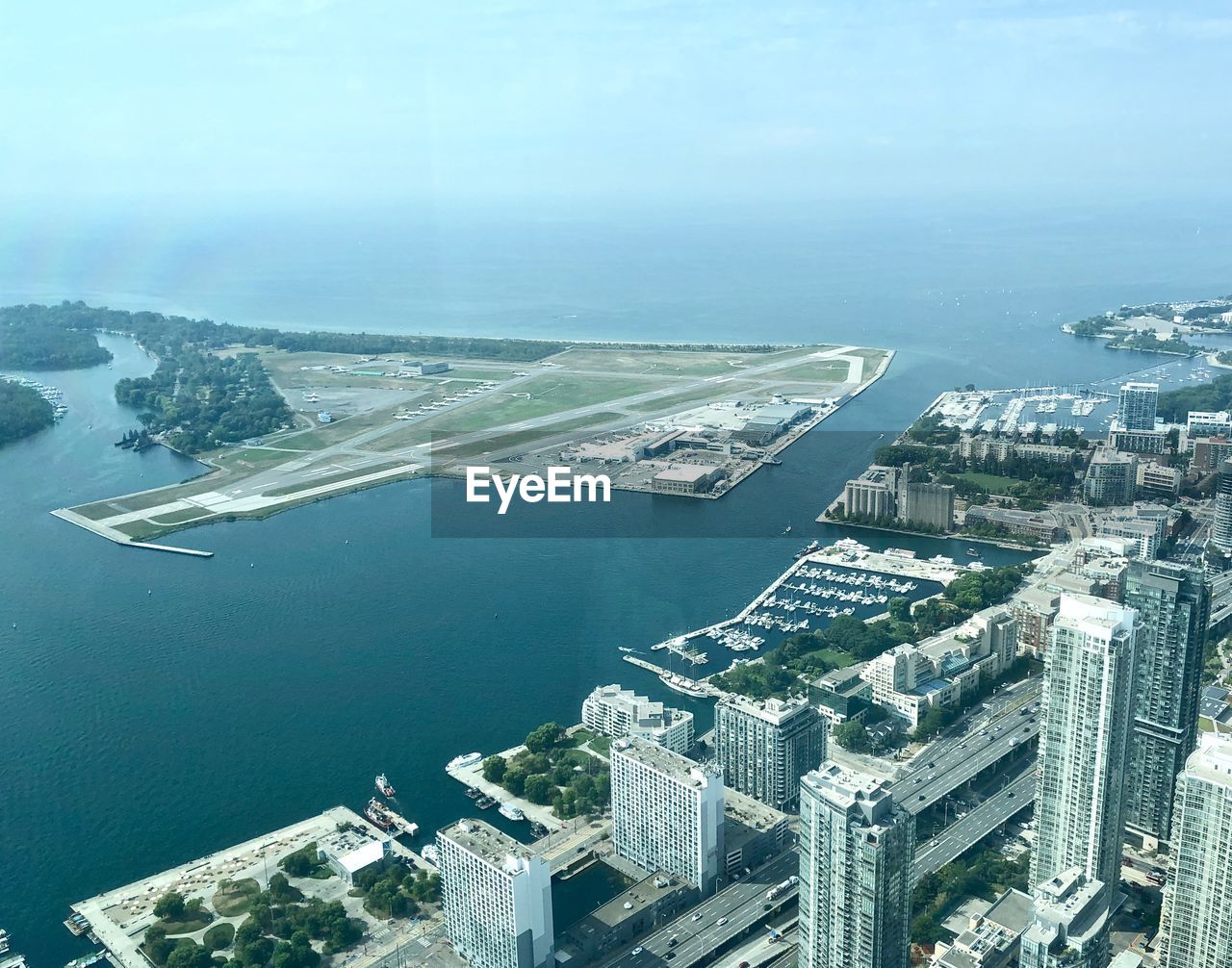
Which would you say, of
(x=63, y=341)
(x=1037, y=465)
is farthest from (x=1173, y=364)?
(x=63, y=341)

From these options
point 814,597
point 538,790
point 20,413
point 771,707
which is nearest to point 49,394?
point 20,413

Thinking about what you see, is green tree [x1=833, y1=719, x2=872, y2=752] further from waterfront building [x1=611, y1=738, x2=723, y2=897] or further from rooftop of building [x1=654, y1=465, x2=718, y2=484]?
rooftop of building [x1=654, y1=465, x2=718, y2=484]

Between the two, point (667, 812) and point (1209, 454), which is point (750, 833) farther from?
point (1209, 454)

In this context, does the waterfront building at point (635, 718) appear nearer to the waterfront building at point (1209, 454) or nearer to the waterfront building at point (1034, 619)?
the waterfront building at point (1034, 619)

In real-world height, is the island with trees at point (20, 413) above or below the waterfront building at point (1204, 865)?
above

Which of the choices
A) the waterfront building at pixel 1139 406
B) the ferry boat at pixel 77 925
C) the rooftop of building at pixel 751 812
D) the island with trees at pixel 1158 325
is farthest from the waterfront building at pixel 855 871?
the island with trees at pixel 1158 325

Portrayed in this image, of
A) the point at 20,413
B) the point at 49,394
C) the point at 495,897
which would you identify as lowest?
the point at 495,897

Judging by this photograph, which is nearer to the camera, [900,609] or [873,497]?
[900,609]
